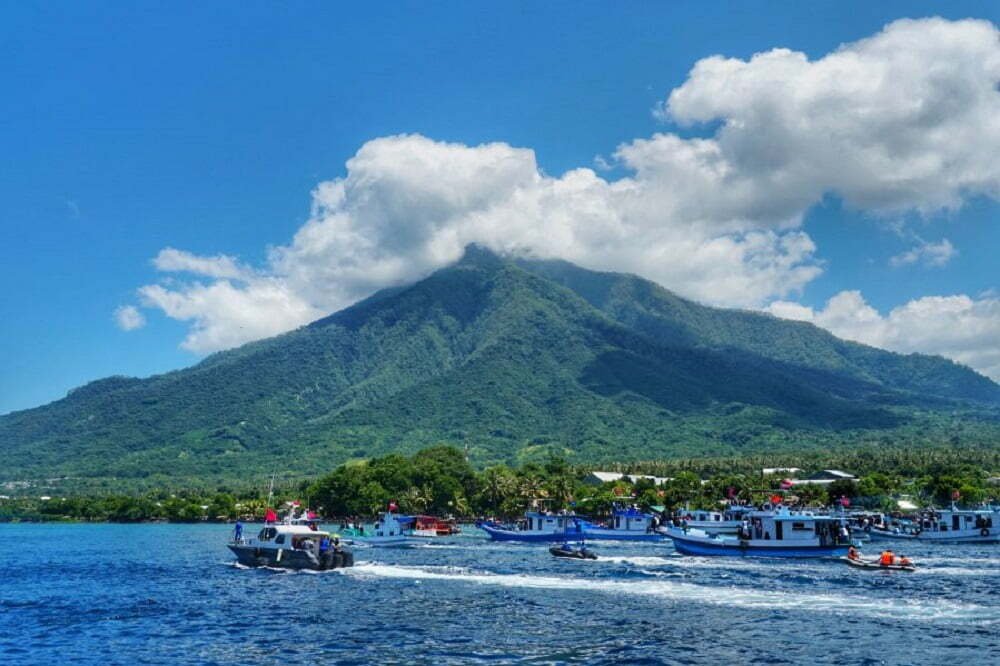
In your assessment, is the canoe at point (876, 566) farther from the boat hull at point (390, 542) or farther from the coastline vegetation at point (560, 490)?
the coastline vegetation at point (560, 490)

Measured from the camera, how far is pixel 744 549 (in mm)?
83125

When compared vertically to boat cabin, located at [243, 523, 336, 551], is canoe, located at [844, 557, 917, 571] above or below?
below

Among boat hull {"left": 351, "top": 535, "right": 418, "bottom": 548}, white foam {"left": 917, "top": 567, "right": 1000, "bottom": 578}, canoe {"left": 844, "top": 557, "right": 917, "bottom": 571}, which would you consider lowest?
boat hull {"left": 351, "top": 535, "right": 418, "bottom": 548}

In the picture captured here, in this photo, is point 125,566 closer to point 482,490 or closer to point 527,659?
point 527,659

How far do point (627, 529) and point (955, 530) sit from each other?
1769 inches

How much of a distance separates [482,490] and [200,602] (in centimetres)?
13565

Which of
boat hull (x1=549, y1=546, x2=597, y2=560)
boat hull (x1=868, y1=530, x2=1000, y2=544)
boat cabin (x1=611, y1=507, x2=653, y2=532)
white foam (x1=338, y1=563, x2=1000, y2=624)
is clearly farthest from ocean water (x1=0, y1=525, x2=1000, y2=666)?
boat cabin (x1=611, y1=507, x2=653, y2=532)

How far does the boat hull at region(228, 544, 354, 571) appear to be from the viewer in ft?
225

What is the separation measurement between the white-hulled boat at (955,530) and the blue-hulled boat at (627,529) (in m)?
31.0

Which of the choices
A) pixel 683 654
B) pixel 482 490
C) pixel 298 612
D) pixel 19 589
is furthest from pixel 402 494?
pixel 683 654

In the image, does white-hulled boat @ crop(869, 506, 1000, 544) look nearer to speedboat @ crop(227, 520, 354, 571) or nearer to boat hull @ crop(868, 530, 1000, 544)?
boat hull @ crop(868, 530, 1000, 544)

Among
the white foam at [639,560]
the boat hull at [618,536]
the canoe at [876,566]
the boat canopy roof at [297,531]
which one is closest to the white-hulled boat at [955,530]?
the boat hull at [618,536]

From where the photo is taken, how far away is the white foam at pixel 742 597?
44.5 meters

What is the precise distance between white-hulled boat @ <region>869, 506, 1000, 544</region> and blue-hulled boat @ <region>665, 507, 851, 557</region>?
39882 mm
